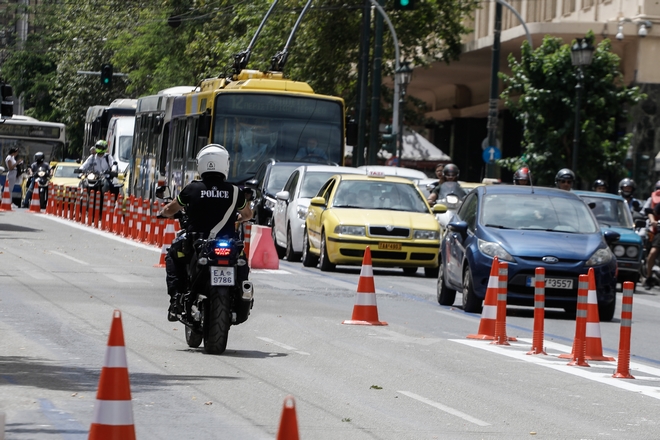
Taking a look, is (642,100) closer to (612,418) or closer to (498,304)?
(498,304)

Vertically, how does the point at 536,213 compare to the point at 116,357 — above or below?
above

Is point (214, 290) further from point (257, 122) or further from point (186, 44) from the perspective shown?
point (186, 44)

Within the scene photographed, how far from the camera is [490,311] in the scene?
1444 cm

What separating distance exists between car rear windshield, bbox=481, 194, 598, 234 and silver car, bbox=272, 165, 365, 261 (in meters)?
6.96

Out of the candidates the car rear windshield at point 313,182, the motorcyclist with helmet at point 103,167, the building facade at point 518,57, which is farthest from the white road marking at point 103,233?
the building facade at point 518,57

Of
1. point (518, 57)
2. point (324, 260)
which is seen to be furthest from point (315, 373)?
point (518, 57)

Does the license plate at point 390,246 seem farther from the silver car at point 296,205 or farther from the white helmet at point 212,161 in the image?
the white helmet at point 212,161

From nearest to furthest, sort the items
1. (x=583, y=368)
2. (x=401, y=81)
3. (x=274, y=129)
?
(x=583, y=368) → (x=274, y=129) → (x=401, y=81)

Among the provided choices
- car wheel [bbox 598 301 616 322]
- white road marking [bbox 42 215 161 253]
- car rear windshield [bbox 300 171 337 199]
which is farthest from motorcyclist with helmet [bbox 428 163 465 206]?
car wheel [bbox 598 301 616 322]

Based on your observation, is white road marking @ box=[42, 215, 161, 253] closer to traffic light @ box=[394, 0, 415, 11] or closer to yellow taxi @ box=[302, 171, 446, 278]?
yellow taxi @ box=[302, 171, 446, 278]

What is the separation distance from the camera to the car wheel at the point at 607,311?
17734 millimetres

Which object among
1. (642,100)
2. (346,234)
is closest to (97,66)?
(642,100)

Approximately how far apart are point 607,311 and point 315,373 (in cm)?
746

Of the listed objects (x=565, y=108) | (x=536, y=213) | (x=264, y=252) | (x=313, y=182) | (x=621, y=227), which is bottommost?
(x=264, y=252)
